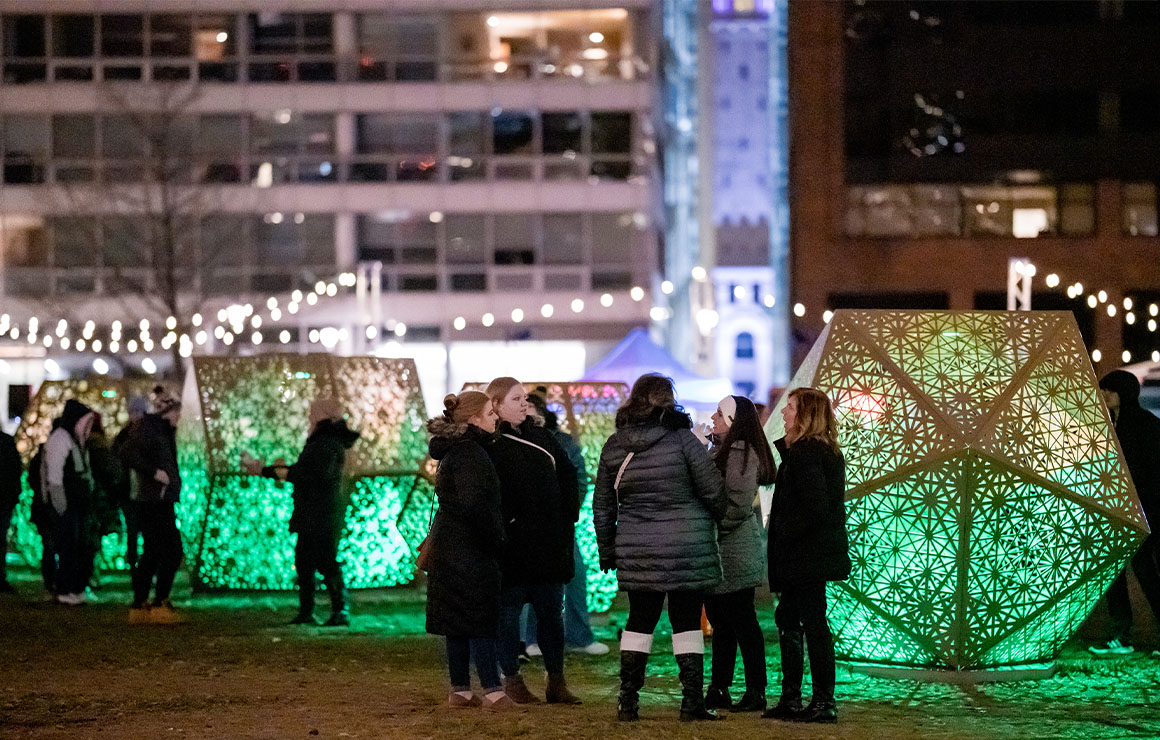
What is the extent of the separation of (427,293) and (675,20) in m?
21.8

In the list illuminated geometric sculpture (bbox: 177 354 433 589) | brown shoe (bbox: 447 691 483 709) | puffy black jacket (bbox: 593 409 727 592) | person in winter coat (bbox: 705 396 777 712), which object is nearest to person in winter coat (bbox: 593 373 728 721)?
puffy black jacket (bbox: 593 409 727 592)

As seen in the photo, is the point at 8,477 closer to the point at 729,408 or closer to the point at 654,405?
the point at 729,408

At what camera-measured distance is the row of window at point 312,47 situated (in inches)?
1836

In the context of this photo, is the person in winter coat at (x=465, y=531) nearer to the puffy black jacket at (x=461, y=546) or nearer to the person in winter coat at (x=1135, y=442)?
the puffy black jacket at (x=461, y=546)

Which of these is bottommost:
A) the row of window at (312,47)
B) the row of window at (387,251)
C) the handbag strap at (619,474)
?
the handbag strap at (619,474)

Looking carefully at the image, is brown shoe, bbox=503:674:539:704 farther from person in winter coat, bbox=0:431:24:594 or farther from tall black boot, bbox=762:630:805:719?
person in winter coat, bbox=0:431:24:594

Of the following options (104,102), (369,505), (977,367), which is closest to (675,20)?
(104,102)

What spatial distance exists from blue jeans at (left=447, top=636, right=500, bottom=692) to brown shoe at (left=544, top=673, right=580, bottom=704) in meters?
0.33

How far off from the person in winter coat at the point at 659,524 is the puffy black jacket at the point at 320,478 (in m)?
5.23

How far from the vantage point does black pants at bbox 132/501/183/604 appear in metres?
13.6

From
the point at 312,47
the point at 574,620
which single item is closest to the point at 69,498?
the point at 574,620

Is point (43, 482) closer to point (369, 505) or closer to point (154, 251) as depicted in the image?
point (369, 505)

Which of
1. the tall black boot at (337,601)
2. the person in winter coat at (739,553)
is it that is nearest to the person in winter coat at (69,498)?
the tall black boot at (337,601)

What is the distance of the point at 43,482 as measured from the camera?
1603 centimetres
